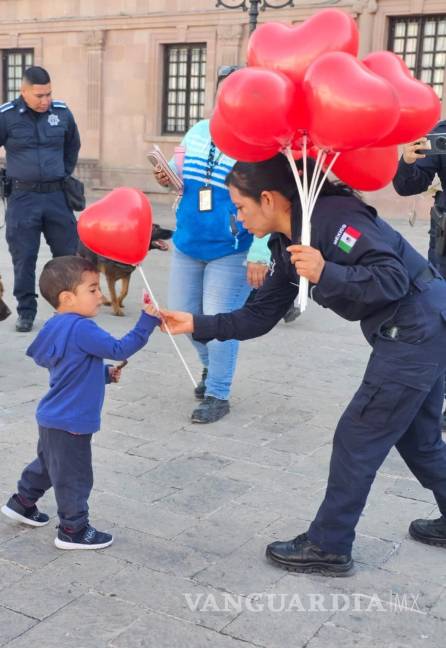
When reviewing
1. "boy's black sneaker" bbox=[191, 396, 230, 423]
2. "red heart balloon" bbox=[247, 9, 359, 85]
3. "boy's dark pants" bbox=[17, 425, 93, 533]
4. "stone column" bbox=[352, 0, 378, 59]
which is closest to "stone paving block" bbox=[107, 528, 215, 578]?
"boy's dark pants" bbox=[17, 425, 93, 533]

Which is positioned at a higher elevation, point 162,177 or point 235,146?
point 235,146

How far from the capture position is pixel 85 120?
21.7 meters

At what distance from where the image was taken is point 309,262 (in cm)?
271

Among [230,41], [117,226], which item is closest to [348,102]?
[117,226]

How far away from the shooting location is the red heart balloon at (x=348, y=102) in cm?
258

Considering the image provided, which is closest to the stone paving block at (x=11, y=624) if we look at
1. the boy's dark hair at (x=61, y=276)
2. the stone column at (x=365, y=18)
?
the boy's dark hair at (x=61, y=276)

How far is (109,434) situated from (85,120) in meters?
18.2

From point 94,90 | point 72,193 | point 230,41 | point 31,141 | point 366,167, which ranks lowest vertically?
point 72,193

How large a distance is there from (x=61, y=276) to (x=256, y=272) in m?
1.56

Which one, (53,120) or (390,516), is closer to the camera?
(390,516)

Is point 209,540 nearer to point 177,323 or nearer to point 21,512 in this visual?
point 21,512

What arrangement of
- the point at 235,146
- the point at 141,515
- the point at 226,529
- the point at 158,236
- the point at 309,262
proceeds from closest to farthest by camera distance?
1. the point at 309,262
2. the point at 235,146
3. the point at 226,529
4. the point at 141,515
5. the point at 158,236

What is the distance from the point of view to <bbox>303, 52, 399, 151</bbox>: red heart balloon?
258 cm

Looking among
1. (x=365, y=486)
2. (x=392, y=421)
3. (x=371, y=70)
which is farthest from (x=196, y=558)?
(x=371, y=70)
